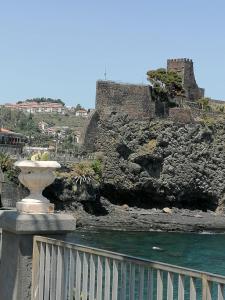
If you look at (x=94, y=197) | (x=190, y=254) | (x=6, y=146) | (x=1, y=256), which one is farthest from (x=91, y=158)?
(x=1, y=256)

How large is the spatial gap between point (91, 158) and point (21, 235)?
57.4m

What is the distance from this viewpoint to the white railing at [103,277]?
16.5ft

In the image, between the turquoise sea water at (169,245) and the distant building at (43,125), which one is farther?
the distant building at (43,125)

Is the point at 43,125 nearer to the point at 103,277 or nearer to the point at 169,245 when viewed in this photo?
the point at 169,245

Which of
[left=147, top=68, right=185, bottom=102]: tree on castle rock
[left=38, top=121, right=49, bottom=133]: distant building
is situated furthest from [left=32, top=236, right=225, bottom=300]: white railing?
[left=38, top=121, right=49, bottom=133]: distant building

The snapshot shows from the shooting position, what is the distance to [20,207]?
7328mm

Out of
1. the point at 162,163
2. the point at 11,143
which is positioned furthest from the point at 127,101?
the point at 11,143

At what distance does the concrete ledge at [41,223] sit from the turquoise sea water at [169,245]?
29.6 metres

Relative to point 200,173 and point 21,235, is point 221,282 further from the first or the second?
Answer: point 200,173

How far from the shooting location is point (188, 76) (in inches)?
2980

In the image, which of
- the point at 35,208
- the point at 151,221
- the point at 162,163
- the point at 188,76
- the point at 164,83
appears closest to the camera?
the point at 35,208

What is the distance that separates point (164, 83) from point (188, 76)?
7665mm

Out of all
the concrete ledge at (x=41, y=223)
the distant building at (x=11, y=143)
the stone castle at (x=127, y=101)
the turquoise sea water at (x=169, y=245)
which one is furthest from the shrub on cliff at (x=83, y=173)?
the concrete ledge at (x=41, y=223)

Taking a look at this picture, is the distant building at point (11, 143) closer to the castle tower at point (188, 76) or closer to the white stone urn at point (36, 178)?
the castle tower at point (188, 76)
